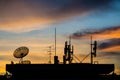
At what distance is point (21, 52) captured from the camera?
→ 372 ft

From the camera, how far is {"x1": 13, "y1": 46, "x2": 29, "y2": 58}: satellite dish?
370 feet

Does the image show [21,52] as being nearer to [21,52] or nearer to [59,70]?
[21,52]

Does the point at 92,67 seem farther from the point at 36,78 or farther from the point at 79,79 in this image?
the point at 36,78

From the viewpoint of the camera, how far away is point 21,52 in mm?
113312

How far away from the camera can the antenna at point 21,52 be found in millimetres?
112875

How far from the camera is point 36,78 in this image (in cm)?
10706

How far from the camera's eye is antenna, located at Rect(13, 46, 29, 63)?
112875 millimetres

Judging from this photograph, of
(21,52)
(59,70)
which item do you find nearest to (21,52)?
(21,52)

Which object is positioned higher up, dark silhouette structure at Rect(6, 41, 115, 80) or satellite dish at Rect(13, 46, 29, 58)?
satellite dish at Rect(13, 46, 29, 58)

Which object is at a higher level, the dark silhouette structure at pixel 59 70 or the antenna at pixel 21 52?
the antenna at pixel 21 52

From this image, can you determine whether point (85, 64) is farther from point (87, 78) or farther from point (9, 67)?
point (9, 67)

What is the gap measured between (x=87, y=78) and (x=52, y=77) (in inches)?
320

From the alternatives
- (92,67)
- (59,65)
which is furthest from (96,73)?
(59,65)

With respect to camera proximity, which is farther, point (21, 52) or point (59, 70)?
point (21, 52)
